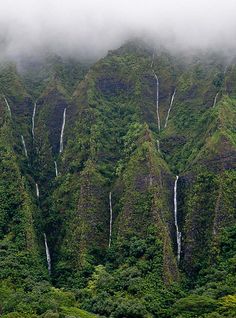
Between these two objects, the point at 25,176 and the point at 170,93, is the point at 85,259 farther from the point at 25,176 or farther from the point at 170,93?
the point at 170,93

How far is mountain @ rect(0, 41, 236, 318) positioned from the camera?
232ft

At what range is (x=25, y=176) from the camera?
97.6 m

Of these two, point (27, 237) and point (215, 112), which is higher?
point (215, 112)

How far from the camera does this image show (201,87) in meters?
108

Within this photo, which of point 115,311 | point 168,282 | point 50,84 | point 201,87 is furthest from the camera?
point 50,84

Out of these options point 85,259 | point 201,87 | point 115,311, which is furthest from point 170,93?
point 115,311

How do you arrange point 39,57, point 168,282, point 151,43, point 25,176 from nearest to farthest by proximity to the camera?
point 168,282
point 25,176
point 151,43
point 39,57

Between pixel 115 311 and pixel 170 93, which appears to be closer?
pixel 115 311

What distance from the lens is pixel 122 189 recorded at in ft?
292

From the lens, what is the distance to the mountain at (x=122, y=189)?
70.7 meters

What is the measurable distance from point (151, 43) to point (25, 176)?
47.9 meters

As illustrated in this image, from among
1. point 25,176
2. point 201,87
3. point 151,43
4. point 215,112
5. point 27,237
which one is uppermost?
point 151,43

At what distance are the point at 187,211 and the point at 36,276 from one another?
25.4 meters

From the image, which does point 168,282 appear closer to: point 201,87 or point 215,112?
point 215,112
